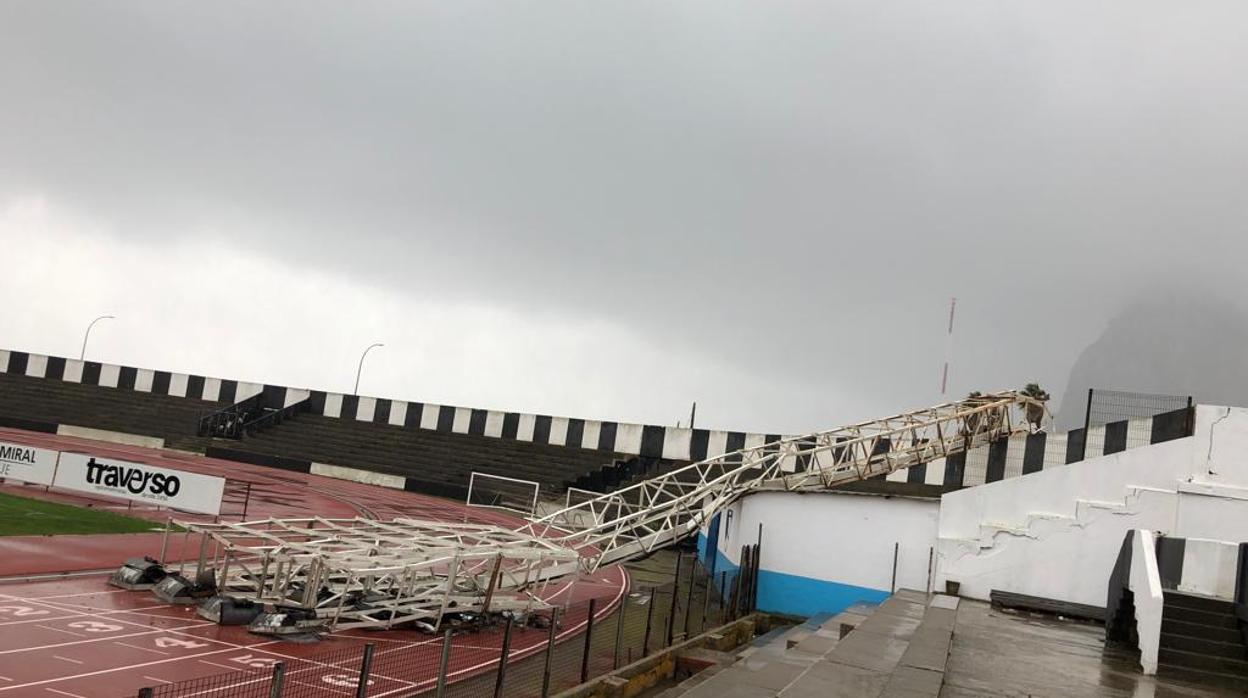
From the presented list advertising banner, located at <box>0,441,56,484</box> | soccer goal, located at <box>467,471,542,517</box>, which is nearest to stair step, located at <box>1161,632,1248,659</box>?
advertising banner, located at <box>0,441,56,484</box>

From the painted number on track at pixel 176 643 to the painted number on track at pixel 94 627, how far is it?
0.68 meters

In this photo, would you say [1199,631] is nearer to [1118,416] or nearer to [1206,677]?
[1206,677]

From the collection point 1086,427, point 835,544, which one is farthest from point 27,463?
point 1086,427

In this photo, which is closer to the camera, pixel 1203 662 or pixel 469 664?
pixel 1203 662

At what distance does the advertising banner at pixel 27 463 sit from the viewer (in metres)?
22.7

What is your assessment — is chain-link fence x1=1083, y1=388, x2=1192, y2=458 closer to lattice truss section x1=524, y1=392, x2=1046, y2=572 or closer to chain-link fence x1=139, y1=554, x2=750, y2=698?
lattice truss section x1=524, y1=392, x2=1046, y2=572

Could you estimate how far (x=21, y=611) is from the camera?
11.2 meters

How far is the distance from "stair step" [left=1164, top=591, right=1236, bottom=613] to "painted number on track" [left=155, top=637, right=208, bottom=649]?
40.0 ft

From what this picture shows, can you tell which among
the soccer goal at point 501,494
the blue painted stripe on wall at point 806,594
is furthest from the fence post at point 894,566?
the soccer goal at point 501,494

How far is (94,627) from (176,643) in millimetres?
1158

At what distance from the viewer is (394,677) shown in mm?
10516

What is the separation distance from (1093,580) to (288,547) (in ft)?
45.2

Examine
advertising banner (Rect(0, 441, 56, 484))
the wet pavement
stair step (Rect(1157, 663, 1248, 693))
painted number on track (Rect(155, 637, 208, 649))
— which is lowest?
painted number on track (Rect(155, 637, 208, 649))

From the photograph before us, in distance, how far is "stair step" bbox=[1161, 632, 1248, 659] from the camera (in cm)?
1088
